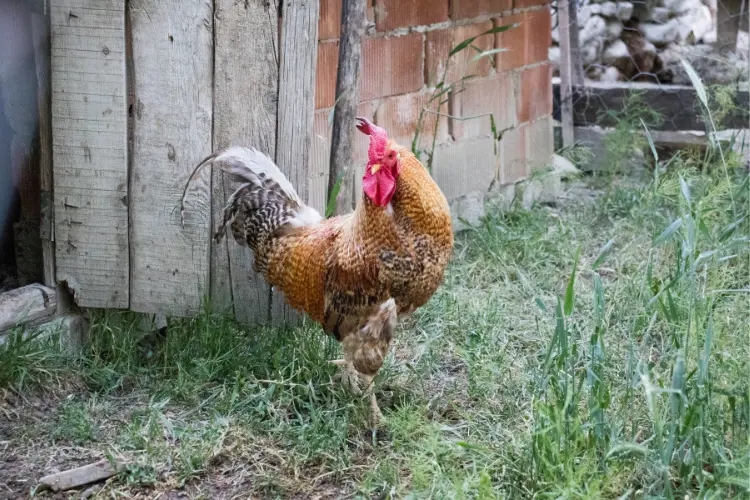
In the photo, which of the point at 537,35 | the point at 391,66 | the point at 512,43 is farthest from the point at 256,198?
the point at 537,35

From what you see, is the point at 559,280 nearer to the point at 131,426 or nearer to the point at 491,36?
the point at 491,36

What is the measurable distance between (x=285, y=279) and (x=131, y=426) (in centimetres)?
86

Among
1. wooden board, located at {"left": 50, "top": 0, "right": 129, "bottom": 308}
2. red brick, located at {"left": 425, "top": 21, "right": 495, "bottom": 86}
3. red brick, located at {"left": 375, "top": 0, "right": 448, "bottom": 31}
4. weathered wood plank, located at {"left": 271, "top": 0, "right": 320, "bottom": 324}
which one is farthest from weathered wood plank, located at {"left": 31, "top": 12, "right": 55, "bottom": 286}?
red brick, located at {"left": 425, "top": 21, "right": 495, "bottom": 86}

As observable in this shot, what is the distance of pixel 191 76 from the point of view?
3723mm

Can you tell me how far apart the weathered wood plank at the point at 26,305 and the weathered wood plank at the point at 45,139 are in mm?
71

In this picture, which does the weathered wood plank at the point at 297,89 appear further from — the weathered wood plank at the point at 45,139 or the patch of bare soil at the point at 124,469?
the patch of bare soil at the point at 124,469

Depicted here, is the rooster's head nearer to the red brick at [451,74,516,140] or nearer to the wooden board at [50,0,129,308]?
the wooden board at [50,0,129,308]

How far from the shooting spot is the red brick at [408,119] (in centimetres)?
529

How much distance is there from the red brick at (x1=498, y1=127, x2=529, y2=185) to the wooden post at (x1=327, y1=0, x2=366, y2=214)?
2465mm

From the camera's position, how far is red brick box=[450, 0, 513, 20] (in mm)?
5715

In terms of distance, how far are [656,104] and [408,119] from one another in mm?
3097

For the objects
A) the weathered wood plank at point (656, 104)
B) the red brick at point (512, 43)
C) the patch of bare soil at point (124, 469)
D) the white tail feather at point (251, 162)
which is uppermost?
the red brick at point (512, 43)

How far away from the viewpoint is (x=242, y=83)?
147 inches

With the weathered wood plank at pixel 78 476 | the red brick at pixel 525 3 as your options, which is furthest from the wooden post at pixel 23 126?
the red brick at pixel 525 3
